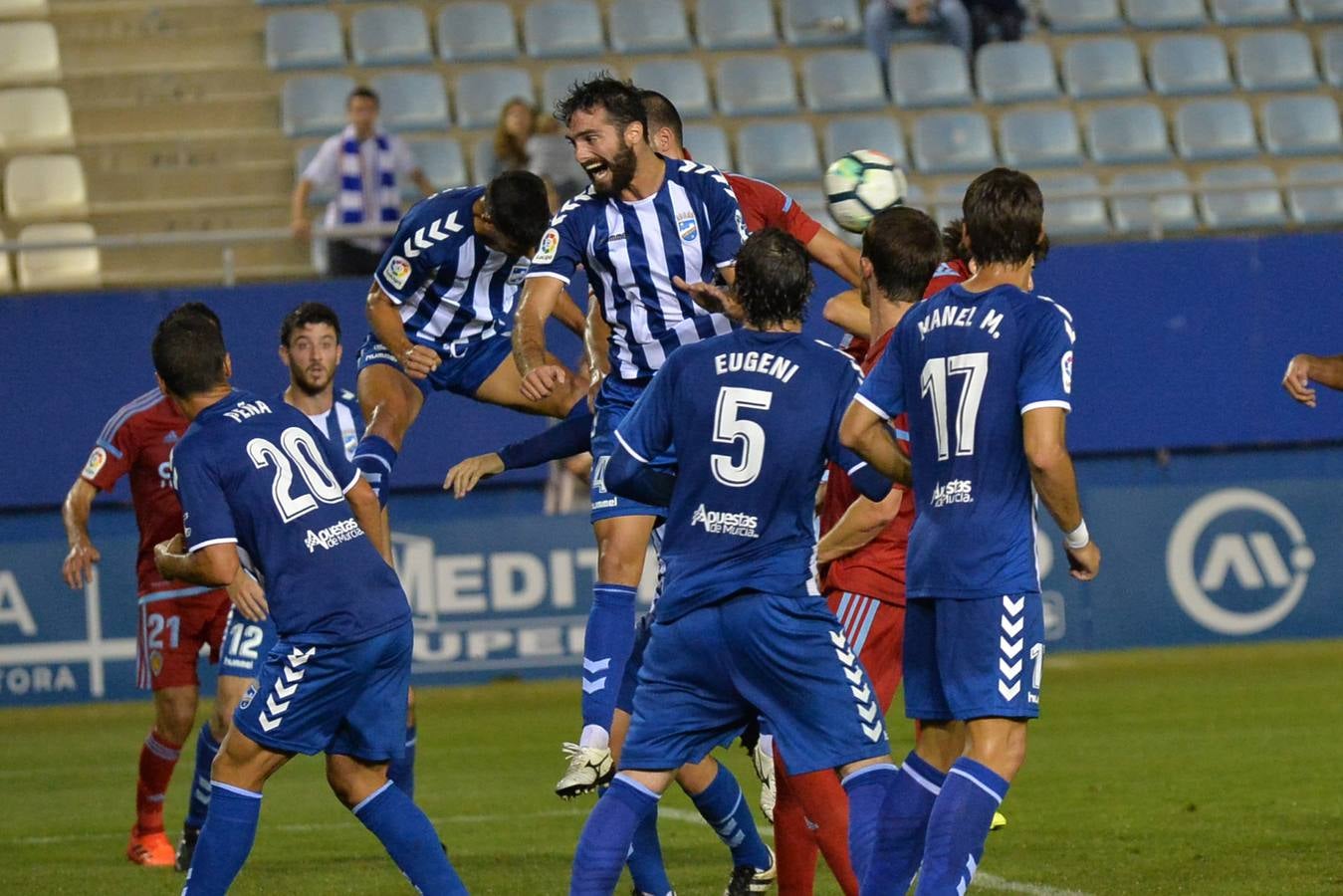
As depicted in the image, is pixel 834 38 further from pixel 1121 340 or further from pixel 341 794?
pixel 341 794

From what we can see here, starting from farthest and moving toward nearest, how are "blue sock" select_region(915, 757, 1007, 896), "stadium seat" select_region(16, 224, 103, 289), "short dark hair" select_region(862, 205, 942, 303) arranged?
"stadium seat" select_region(16, 224, 103, 289) < "short dark hair" select_region(862, 205, 942, 303) < "blue sock" select_region(915, 757, 1007, 896)

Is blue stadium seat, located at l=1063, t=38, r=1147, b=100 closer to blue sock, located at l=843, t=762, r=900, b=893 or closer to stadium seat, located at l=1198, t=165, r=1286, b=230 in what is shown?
stadium seat, located at l=1198, t=165, r=1286, b=230

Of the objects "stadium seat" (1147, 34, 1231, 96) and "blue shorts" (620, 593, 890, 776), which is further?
"stadium seat" (1147, 34, 1231, 96)

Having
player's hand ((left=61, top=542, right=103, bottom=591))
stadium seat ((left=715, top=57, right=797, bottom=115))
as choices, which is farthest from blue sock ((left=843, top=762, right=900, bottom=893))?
stadium seat ((left=715, top=57, right=797, bottom=115))

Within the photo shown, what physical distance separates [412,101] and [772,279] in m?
12.9

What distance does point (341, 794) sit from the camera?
253 inches

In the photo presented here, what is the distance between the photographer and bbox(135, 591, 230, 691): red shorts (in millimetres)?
9391

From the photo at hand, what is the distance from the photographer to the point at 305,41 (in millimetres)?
18906

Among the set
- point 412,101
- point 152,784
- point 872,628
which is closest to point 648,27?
point 412,101

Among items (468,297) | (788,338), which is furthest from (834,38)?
(788,338)

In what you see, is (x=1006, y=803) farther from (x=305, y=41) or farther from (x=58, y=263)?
(x=305, y=41)

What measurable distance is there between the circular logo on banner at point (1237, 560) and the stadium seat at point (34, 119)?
1006 centimetres

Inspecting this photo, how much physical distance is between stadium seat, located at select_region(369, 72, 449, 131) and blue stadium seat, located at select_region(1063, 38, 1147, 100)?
564 centimetres

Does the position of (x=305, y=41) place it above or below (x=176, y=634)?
above
